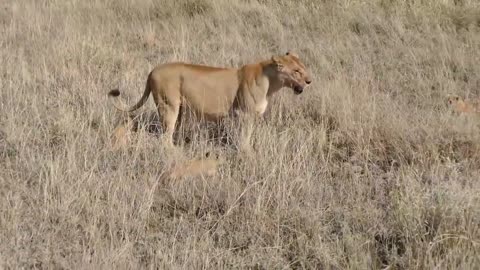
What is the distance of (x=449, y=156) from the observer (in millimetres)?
4809

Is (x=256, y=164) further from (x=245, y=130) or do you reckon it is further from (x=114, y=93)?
(x=114, y=93)

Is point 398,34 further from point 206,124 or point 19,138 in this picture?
point 19,138

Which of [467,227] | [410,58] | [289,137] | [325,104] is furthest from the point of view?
[410,58]

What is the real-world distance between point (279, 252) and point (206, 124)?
9.31 ft

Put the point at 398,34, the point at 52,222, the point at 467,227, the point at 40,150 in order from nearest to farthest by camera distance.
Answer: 1. the point at 467,227
2. the point at 52,222
3. the point at 40,150
4. the point at 398,34

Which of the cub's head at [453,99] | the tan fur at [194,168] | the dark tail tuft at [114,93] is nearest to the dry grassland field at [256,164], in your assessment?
the tan fur at [194,168]

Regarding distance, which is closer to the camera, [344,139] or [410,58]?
[344,139]

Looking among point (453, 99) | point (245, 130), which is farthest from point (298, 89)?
point (453, 99)

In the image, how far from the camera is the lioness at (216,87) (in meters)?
5.73

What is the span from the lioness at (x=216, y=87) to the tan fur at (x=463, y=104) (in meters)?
1.50

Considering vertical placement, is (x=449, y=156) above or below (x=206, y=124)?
above

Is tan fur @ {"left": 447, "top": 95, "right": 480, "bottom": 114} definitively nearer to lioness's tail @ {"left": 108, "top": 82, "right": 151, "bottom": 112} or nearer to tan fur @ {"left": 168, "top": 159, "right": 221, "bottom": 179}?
tan fur @ {"left": 168, "top": 159, "right": 221, "bottom": 179}

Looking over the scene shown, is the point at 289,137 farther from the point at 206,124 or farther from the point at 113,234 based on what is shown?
the point at 113,234

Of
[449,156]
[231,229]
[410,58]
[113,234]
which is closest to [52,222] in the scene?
[113,234]
